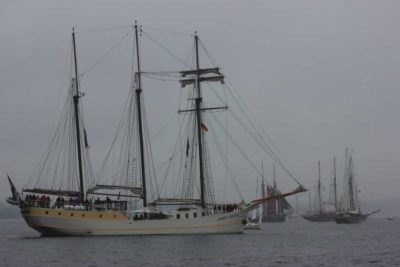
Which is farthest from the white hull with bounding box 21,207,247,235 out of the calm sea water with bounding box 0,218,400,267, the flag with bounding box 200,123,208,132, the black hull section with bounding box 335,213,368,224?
the black hull section with bounding box 335,213,368,224

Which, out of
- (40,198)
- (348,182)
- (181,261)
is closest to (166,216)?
(40,198)

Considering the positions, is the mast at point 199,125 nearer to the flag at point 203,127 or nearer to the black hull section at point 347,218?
the flag at point 203,127

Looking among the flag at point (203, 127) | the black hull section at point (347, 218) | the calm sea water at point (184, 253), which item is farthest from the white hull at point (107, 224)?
the black hull section at point (347, 218)

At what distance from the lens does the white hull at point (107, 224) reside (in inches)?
3324

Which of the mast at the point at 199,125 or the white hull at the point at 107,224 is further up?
the mast at the point at 199,125

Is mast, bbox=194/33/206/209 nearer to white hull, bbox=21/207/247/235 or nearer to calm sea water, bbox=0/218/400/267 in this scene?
white hull, bbox=21/207/247/235

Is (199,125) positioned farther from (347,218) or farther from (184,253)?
(347,218)

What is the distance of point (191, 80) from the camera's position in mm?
95000

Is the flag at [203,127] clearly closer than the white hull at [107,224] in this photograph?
No

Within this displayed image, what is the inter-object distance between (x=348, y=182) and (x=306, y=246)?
122656 mm

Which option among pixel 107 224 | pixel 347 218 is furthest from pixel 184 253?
pixel 347 218

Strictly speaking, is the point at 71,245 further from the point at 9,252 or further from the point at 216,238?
the point at 216,238

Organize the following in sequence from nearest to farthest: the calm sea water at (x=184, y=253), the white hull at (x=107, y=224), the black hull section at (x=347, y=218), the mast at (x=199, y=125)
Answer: the calm sea water at (x=184, y=253), the white hull at (x=107, y=224), the mast at (x=199, y=125), the black hull section at (x=347, y=218)

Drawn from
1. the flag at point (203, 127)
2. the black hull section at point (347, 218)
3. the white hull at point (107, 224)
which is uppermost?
the flag at point (203, 127)
